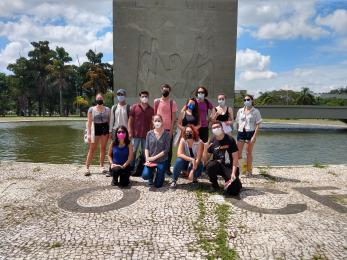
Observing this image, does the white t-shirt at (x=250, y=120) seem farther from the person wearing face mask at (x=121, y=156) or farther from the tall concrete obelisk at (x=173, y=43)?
the tall concrete obelisk at (x=173, y=43)

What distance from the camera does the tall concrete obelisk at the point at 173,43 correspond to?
68.4ft

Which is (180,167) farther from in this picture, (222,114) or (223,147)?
(222,114)

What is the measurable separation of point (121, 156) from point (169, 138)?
0.95 metres

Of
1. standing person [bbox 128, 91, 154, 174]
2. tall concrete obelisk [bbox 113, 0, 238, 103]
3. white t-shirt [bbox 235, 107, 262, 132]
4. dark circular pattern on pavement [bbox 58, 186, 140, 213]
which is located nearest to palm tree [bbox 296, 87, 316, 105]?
tall concrete obelisk [bbox 113, 0, 238, 103]

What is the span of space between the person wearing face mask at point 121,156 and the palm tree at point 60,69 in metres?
50.9

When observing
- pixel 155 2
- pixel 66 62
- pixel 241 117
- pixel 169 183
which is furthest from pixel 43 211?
pixel 66 62

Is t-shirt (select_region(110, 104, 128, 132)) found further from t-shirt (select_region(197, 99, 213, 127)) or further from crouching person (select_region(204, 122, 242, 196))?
crouching person (select_region(204, 122, 242, 196))

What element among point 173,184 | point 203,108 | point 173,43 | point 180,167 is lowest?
point 173,184

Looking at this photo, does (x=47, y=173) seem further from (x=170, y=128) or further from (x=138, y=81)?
(x=138, y=81)

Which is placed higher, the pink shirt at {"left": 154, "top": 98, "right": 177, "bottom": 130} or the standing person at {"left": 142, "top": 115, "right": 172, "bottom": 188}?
the pink shirt at {"left": 154, "top": 98, "right": 177, "bottom": 130}

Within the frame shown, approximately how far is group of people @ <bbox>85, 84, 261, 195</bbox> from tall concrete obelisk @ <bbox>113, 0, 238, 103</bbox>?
48.1 feet

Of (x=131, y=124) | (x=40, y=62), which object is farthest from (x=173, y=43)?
(x=40, y=62)

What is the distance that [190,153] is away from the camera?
244 inches

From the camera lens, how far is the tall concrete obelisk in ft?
68.4
